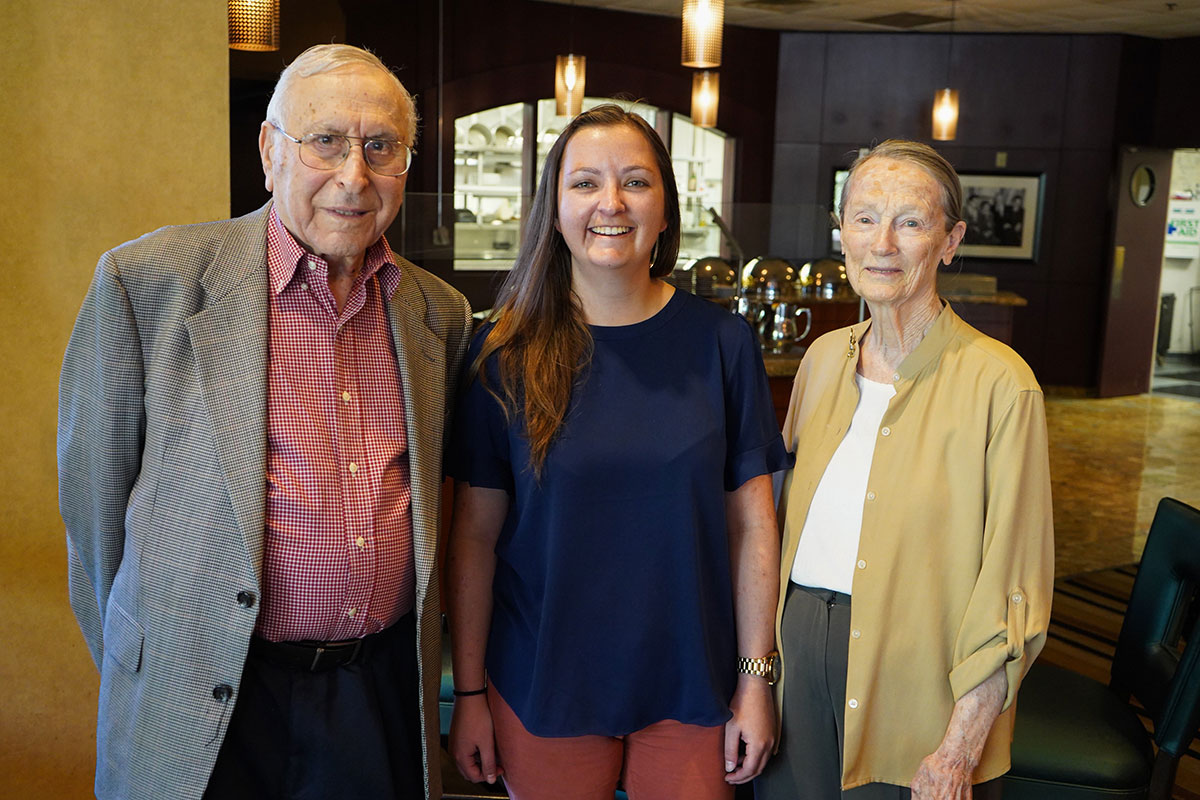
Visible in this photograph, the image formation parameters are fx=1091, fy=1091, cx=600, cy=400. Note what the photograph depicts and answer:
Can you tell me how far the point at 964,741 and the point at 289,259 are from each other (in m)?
1.30

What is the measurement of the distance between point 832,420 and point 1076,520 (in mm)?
5340

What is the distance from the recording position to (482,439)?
1.82 m

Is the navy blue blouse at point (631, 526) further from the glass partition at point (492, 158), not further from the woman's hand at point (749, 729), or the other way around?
Result: the glass partition at point (492, 158)

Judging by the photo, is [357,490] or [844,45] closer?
[357,490]

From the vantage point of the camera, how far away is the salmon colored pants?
1.79 meters

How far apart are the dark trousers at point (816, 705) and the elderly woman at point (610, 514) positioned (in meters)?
0.04

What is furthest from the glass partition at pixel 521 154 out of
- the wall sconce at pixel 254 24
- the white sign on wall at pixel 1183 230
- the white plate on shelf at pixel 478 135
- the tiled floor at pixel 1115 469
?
the white sign on wall at pixel 1183 230

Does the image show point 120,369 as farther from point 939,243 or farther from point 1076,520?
point 1076,520

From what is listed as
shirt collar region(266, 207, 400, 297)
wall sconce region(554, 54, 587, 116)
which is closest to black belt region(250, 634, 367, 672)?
shirt collar region(266, 207, 400, 297)

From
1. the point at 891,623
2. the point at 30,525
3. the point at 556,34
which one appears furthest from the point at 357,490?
the point at 556,34

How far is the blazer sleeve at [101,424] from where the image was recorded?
1611 millimetres

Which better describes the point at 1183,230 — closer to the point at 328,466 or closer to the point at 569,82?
the point at 569,82

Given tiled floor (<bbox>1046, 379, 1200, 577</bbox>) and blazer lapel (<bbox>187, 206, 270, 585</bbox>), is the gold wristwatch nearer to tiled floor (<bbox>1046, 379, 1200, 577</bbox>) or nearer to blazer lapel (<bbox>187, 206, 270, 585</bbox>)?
blazer lapel (<bbox>187, 206, 270, 585</bbox>)

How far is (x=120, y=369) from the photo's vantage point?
162cm
